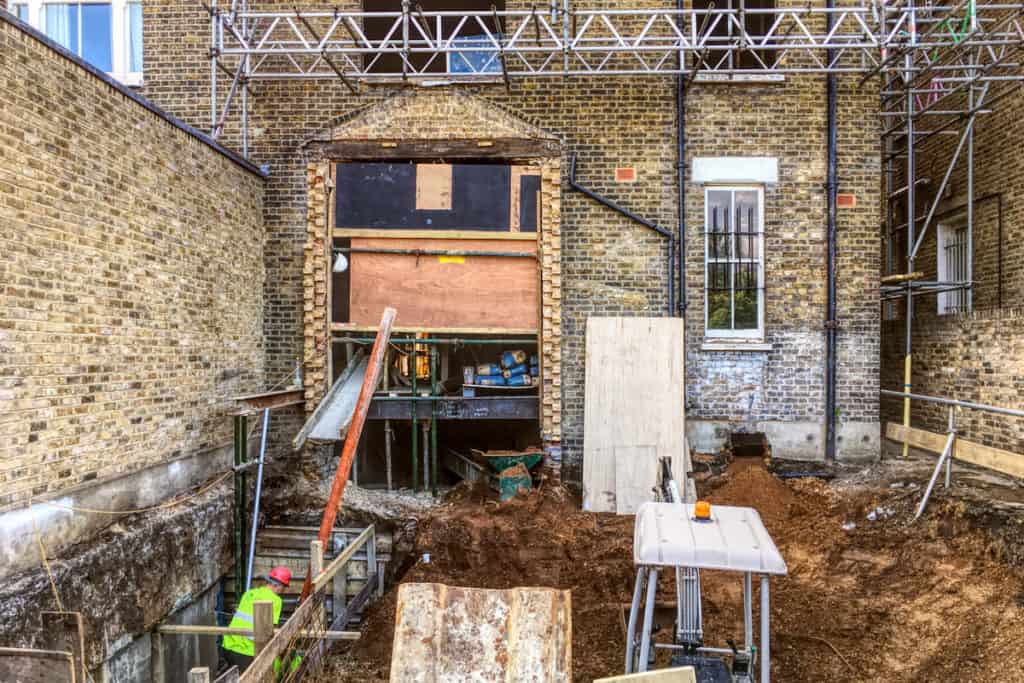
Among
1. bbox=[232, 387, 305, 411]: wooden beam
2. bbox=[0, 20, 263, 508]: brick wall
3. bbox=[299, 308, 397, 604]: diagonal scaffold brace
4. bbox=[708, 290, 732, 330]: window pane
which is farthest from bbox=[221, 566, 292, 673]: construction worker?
bbox=[708, 290, 732, 330]: window pane

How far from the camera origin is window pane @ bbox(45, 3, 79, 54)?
984 centimetres

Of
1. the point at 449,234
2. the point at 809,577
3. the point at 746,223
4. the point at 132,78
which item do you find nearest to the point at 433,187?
the point at 449,234

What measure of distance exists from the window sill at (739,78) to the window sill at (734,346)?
12.4 ft

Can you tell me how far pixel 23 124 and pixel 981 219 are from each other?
1428 centimetres

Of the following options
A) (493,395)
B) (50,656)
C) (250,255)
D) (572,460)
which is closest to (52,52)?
(250,255)

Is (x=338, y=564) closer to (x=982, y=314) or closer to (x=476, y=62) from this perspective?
(x=476, y=62)

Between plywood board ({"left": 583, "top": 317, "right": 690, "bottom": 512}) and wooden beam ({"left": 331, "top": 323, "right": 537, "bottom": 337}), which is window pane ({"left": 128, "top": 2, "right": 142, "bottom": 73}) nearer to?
wooden beam ({"left": 331, "top": 323, "right": 537, "bottom": 337})

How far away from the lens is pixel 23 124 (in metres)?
5.56

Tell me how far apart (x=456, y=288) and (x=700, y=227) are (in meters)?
3.72

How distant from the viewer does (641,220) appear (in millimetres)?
9656

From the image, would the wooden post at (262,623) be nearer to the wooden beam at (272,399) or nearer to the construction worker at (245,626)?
the construction worker at (245,626)

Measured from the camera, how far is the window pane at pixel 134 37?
32.0 feet

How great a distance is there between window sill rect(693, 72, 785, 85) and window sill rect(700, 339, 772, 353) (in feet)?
Result: 12.4

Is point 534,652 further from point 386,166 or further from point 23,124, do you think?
point 386,166
